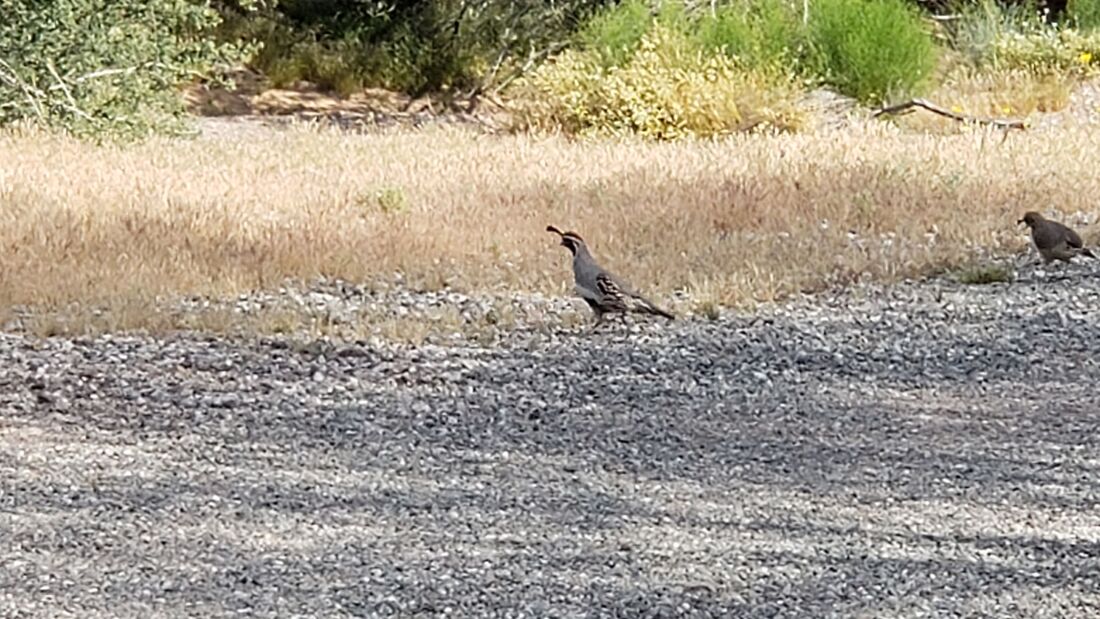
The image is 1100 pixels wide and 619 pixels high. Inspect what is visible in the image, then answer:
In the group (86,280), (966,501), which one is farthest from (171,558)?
(86,280)

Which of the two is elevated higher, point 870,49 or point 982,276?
point 982,276

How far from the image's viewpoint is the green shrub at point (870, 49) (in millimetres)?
17641

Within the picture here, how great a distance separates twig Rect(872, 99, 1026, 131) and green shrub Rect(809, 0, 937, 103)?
2.75ft

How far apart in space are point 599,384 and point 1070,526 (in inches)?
94.3

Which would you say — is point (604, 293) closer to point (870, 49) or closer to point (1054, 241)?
point (1054, 241)

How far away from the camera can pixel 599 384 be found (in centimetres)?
712

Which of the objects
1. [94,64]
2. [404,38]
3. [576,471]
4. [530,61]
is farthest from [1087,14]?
[576,471]

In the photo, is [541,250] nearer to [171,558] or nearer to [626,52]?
[171,558]

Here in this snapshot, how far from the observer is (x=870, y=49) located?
58.2 feet

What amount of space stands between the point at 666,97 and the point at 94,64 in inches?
202

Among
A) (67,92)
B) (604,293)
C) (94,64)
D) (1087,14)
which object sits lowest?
(1087,14)

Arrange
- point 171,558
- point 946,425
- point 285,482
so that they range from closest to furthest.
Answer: point 171,558
point 285,482
point 946,425

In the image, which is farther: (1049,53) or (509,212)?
(1049,53)

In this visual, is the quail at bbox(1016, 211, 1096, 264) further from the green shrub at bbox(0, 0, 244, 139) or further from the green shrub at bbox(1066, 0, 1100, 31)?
the green shrub at bbox(1066, 0, 1100, 31)
